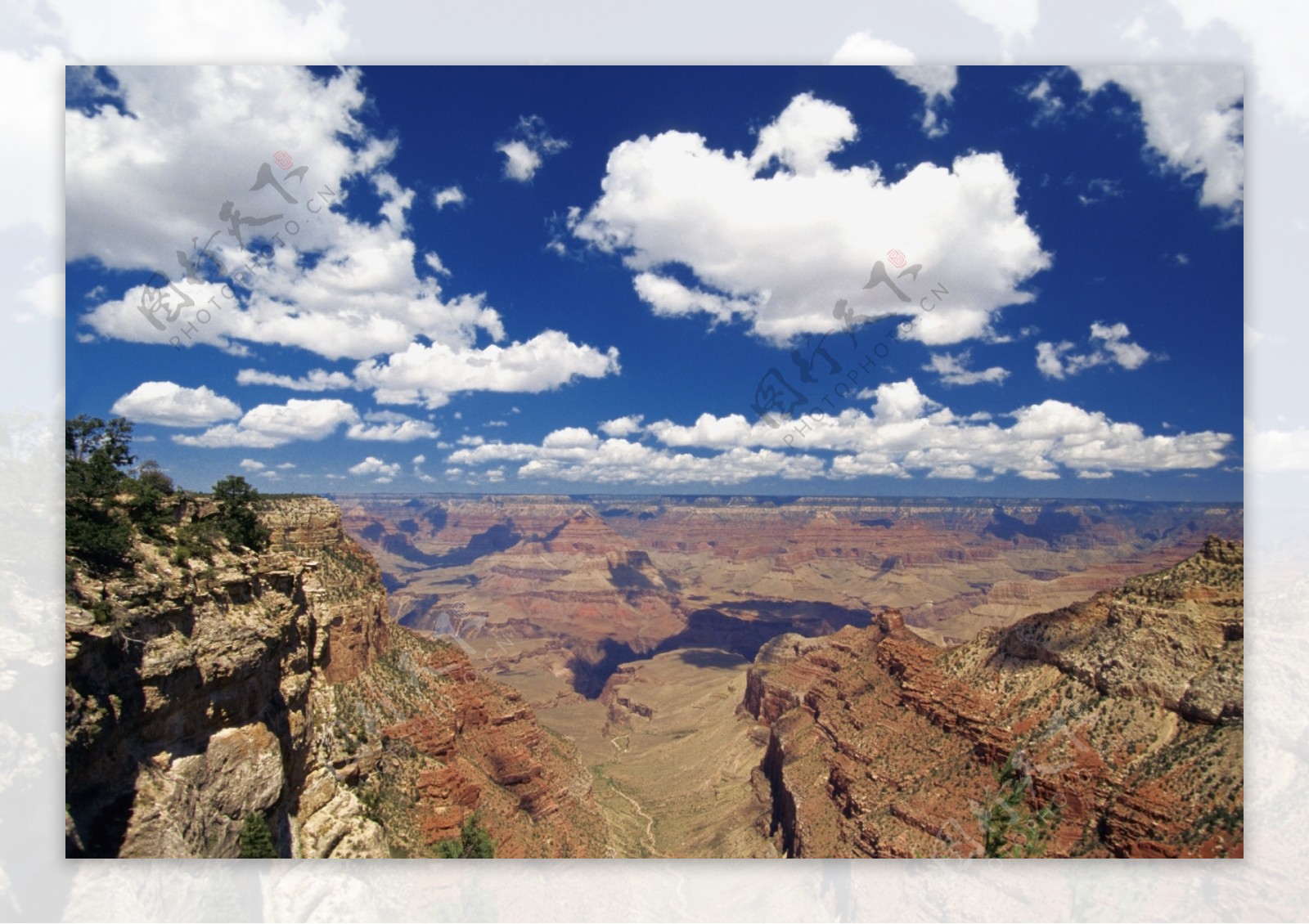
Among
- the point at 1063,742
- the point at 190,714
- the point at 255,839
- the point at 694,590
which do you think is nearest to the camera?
the point at 190,714

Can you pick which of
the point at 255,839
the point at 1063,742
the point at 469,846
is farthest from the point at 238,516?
the point at 1063,742

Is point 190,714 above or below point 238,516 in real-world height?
below

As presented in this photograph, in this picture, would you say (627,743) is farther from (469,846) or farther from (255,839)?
(255,839)

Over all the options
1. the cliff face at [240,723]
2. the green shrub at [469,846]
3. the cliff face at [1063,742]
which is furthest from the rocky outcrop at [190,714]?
the cliff face at [1063,742]

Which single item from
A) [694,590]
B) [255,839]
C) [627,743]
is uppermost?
[255,839]

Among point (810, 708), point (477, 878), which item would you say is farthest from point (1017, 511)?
point (477, 878)

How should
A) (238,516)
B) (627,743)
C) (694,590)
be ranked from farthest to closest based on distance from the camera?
(694,590) < (627,743) < (238,516)

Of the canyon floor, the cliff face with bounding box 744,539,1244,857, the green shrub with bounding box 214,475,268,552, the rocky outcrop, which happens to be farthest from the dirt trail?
the green shrub with bounding box 214,475,268,552

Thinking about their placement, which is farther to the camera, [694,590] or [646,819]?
[694,590]
